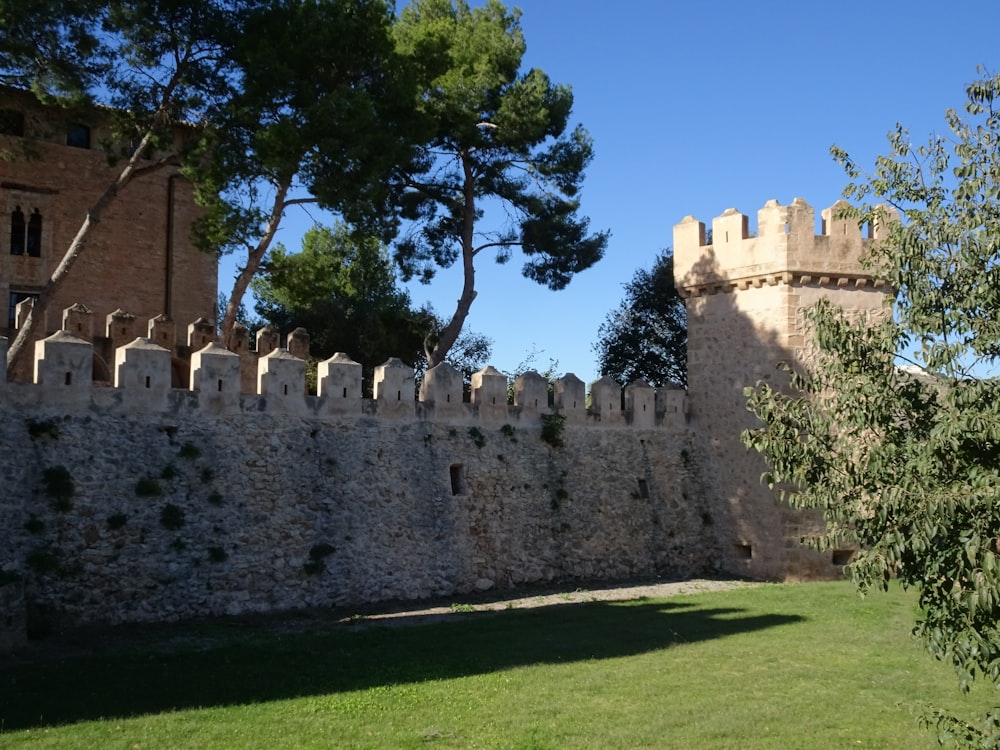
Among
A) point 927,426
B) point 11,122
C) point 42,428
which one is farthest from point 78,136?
point 927,426

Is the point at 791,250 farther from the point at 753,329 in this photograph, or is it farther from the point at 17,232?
the point at 17,232

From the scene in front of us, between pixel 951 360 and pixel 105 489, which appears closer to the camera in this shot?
pixel 951 360

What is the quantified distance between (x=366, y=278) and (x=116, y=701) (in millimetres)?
18041

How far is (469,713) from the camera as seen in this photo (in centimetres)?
782

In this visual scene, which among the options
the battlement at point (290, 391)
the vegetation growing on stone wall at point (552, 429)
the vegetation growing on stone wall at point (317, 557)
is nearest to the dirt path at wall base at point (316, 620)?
the vegetation growing on stone wall at point (317, 557)

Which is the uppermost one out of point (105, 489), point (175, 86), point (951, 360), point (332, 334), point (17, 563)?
point (175, 86)

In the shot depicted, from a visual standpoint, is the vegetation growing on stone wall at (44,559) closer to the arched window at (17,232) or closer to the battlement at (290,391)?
the battlement at (290,391)

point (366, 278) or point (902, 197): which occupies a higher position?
point (366, 278)

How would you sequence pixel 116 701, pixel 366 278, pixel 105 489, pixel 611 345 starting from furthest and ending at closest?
pixel 611 345 → pixel 366 278 → pixel 105 489 → pixel 116 701

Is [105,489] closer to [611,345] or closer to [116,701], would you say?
[116,701]

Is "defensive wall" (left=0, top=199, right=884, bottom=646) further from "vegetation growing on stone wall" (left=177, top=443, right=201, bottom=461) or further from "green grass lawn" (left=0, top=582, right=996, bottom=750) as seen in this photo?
"green grass lawn" (left=0, top=582, right=996, bottom=750)

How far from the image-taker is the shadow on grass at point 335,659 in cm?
786

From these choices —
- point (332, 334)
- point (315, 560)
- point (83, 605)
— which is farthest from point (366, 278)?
point (83, 605)

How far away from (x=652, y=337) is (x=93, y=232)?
14964mm
